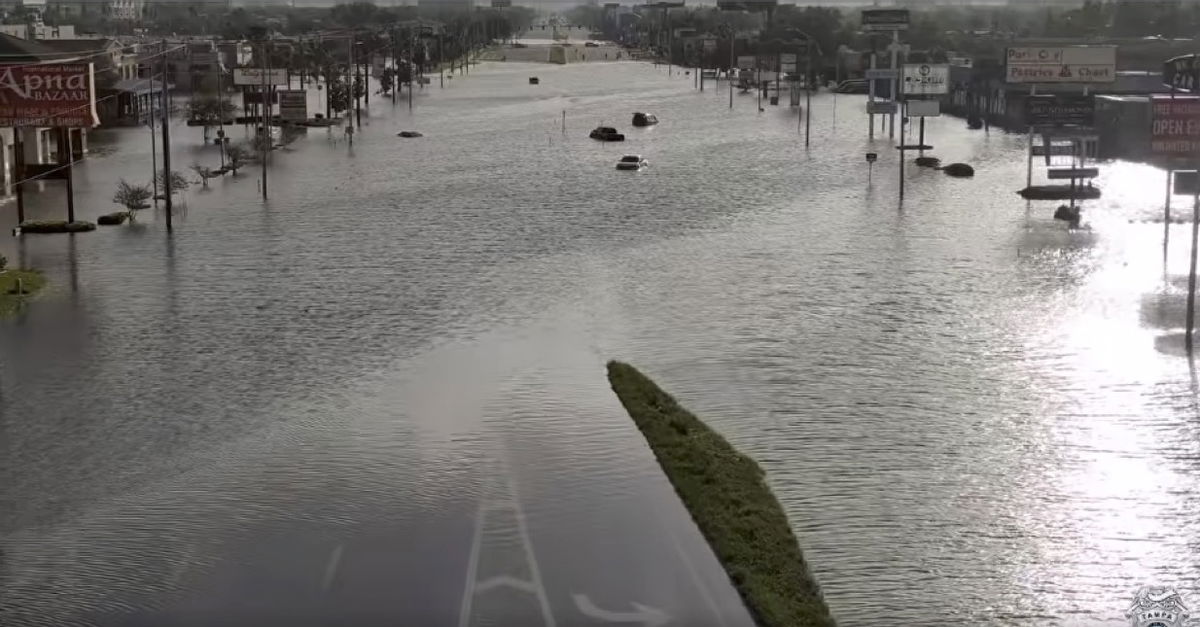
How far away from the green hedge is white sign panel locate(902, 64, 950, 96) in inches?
1150

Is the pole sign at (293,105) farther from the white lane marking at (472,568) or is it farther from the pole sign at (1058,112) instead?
the white lane marking at (472,568)

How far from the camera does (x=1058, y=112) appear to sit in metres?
36.4

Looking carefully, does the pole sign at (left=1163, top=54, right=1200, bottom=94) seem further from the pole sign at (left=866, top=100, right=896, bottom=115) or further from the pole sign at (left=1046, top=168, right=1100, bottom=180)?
the pole sign at (left=866, top=100, right=896, bottom=115)

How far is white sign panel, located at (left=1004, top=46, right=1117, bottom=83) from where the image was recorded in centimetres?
4822

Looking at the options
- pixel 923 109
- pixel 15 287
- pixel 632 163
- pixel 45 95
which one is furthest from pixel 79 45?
pixel 15 287

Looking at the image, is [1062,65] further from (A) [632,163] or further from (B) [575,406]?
(B) [575,406]

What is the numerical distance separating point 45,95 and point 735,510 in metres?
19.8

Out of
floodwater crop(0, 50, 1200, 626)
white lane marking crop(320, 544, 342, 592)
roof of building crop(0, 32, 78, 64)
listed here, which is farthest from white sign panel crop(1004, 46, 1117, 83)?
white lane marking crop(320, 544, 342, 592)

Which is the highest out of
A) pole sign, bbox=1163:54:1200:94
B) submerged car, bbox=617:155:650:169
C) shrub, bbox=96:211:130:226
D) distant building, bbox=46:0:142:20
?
distant building, bbox=46:0:142:20

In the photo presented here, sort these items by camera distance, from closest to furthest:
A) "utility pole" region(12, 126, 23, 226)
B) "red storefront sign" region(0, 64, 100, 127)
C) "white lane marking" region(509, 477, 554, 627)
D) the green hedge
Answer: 1. "white lane marking" region(509, 477, 554, 627)
2. "red storefront sign" region(0, 64, 100, 127)
3. the green hedge
4. "utility pole" region(12, 126, 23, 226)

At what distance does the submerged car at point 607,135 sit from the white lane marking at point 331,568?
43126mm

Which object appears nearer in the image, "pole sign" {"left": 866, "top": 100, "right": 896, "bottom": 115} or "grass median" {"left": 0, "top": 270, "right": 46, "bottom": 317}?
"grass median" {"left": 0, "top": 270, "right": 46, "bottom": 317}

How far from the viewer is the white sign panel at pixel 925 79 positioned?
4978cm

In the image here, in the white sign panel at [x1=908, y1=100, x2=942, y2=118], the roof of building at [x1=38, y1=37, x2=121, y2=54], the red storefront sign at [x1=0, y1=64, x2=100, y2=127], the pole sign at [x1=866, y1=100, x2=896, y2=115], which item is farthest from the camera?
the roof of building at [x1=38, y1=37, x2=121, y2=54]
